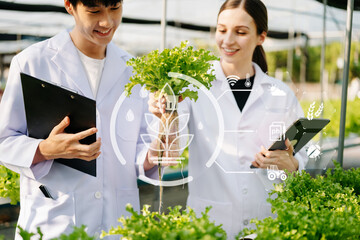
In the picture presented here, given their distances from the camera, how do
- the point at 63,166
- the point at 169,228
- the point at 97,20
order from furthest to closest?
the point at 63,166 → the point at 97,20 → the point at 169,228

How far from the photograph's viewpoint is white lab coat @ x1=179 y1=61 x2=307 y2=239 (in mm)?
1678

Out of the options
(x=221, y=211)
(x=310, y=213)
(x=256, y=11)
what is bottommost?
(x=221, y=211)

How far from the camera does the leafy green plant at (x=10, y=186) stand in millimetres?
2410

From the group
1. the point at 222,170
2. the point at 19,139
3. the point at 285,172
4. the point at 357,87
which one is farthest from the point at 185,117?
the point at 357,87

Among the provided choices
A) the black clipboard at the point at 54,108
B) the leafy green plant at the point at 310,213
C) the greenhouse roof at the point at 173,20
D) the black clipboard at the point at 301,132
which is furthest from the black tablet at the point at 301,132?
the greenhouse roof at the point at 173,20

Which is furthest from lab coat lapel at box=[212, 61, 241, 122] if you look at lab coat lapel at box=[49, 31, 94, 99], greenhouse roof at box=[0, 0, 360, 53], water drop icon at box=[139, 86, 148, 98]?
greenhouse roof at box=[0, 0, 360, 53]

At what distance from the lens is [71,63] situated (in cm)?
163

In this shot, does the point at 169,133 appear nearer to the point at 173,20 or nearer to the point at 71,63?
the point at 71,63

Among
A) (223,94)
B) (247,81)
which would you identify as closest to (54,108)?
(223,94)

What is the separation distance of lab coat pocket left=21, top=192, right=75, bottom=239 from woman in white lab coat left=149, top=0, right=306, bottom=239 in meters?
0.54

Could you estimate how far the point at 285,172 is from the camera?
5.54 feet

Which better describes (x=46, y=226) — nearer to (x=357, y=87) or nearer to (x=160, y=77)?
(x=160, y=77)

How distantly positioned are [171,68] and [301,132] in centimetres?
60

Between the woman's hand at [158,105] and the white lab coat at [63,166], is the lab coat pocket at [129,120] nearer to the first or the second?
the white lab coat at [63,166]
